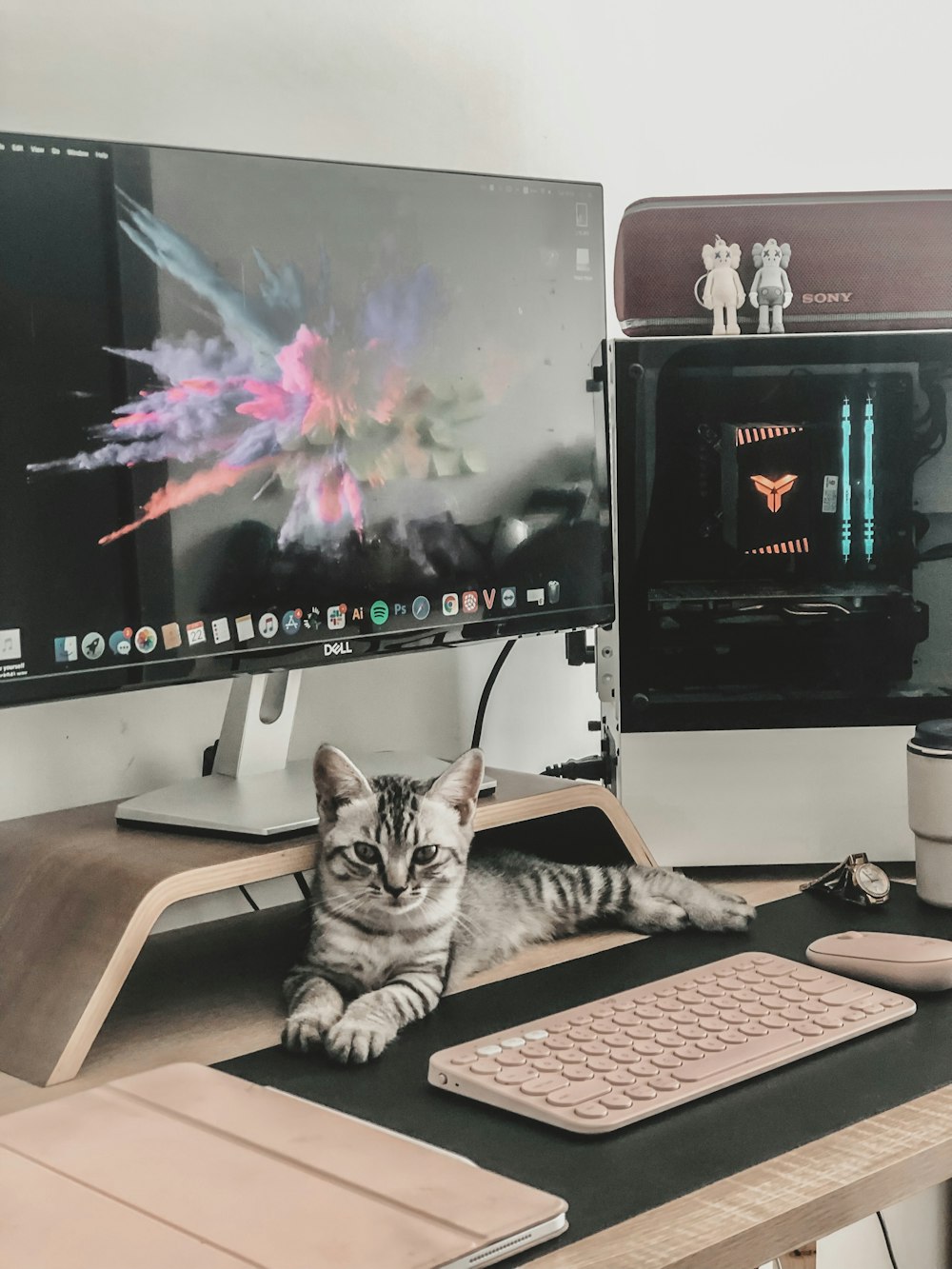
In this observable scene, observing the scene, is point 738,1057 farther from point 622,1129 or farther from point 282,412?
point 282,412

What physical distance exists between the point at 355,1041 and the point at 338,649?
321mm

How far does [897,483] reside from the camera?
122cm

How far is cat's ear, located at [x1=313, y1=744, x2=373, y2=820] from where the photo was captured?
3.16 ft

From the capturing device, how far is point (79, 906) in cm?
89

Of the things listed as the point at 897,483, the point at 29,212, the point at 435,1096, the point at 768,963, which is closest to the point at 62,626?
the point at 29,212

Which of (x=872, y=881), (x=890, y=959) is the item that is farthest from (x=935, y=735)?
(x=890, y=959)

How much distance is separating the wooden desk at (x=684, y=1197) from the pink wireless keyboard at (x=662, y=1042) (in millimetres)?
83

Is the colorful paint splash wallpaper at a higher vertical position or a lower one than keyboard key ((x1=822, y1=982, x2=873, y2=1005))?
higher

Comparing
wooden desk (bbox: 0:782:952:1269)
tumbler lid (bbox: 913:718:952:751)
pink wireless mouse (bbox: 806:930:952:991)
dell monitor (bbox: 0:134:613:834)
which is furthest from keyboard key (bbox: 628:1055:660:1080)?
tumbler lid (bbox: 913:718:952:751)

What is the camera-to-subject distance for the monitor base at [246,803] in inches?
37.8

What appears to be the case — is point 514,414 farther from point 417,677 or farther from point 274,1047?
point 274,1047

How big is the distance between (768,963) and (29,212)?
2.26ft

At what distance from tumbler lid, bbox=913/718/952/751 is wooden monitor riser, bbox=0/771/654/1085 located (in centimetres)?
49

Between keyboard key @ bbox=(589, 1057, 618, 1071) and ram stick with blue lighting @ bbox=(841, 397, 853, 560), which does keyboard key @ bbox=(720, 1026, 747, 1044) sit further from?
ram stick with blue lighting @ bbox=(841, 397, 853, 560)
